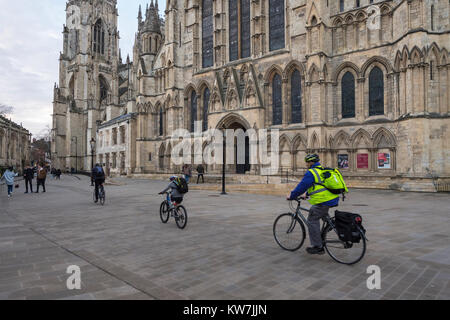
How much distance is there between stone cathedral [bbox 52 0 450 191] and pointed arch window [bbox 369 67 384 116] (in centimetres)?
7

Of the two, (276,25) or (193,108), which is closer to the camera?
(276,25)

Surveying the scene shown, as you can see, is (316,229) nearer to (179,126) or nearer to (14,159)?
(179,126)

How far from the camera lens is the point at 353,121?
21469mm

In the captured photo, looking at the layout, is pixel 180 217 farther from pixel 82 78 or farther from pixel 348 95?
pixel 82 78

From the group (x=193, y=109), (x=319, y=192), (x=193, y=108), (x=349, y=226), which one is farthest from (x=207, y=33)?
(x=349, y=226)

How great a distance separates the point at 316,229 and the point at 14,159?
57667 mm

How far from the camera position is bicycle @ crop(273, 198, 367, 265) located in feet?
15.2

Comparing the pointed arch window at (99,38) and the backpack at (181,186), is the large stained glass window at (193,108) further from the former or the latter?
the pointed arch window at (99,38)

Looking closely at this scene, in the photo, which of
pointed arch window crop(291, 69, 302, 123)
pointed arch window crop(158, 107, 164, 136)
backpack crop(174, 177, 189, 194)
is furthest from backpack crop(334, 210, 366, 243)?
pointed arch window crop(158, 107, 164, 136)

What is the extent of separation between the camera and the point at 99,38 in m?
62.6

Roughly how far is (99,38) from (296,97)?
54.6 m

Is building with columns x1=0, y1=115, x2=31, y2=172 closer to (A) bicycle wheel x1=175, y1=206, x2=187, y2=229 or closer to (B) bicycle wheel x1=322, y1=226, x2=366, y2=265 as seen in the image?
(A) bicycle wheel x1=175, y1=206, x2=187, y2=229

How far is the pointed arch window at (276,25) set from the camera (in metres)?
25.8

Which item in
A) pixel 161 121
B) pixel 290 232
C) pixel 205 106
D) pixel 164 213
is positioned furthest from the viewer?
pixel 161 121
